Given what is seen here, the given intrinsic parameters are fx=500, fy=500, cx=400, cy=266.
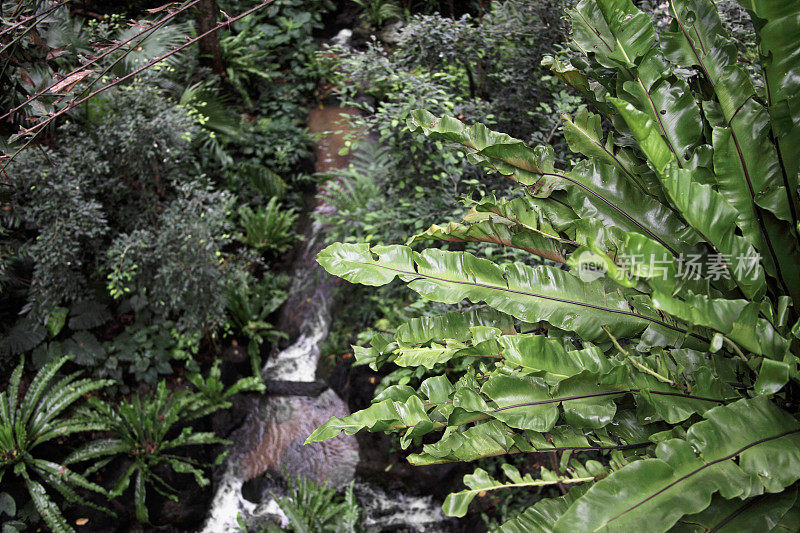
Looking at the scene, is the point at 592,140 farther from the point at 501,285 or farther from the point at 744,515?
the point at 744,515

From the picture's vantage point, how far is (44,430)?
12.4 feet

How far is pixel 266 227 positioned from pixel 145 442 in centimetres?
260

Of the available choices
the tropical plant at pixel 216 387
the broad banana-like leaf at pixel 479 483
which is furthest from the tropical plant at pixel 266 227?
the broad banana-like leaf at pixel 479 483

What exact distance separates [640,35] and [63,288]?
179 inches

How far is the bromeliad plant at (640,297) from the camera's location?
3.43 feet

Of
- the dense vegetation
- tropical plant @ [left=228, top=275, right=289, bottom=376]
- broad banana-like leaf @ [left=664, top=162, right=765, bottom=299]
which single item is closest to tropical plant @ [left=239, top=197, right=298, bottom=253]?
the dense vegetation

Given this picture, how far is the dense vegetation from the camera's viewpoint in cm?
119

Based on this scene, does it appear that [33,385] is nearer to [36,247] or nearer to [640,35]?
[36,247]

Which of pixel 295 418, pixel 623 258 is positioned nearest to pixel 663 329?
pixel 623 258

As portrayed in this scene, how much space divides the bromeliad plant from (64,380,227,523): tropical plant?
3.07m

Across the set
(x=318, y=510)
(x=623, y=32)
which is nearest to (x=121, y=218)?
(x=318, y=510)

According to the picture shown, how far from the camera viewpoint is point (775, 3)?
3.78 ft

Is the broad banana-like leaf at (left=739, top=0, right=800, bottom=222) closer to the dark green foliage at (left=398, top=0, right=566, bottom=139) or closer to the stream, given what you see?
the dark green foliage at (left=398, top=0, right=566, bottom=139)

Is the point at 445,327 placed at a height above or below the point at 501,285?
below
